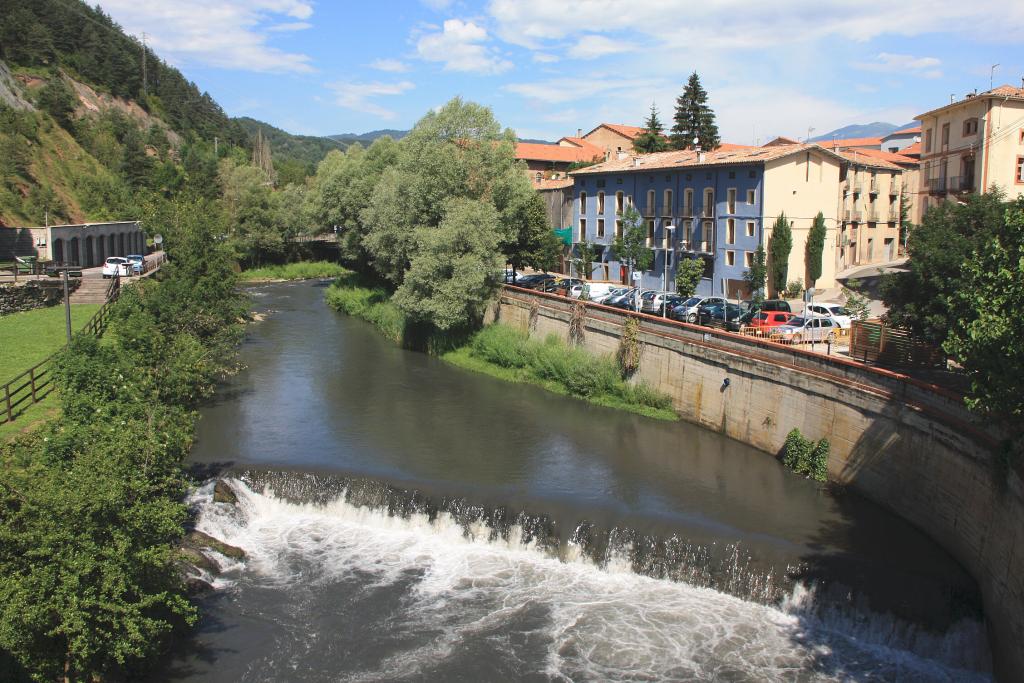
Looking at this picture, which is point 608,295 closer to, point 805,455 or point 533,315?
point 533,315

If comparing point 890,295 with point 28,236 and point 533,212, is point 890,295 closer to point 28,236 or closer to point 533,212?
point 533,212

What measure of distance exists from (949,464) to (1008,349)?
629 cm

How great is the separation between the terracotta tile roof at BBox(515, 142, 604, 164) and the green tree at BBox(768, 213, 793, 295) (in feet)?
144

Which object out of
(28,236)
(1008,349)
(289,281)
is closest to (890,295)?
(1008,349)

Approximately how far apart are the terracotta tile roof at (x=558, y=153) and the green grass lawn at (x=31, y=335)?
5476 cm

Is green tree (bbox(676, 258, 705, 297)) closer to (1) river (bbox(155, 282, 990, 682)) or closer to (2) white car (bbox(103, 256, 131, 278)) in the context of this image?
(1) river (bbox(155, 282, 990, 682))

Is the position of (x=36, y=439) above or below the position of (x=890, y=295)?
below

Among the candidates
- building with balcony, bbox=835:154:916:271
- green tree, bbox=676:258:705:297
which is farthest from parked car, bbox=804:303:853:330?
building with balcony, bbox=835:154:916:271

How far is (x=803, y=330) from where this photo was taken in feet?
101

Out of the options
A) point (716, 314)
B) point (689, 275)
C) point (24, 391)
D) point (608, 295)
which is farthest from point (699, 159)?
point (24, 391)

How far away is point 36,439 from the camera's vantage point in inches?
664

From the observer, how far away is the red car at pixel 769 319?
3447cm

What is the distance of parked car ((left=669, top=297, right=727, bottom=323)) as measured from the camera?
121 ft

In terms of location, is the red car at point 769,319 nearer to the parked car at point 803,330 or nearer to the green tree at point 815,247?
the parked car at point 803,330
